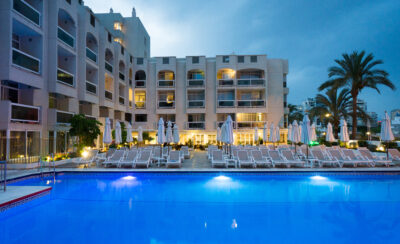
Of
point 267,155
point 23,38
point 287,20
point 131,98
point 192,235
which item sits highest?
point 287,20

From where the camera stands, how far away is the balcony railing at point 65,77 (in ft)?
45.1

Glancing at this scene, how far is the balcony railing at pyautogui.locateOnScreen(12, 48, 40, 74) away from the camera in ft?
35.3

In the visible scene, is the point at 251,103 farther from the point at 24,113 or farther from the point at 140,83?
the point at 24,113

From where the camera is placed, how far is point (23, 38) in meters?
12.6

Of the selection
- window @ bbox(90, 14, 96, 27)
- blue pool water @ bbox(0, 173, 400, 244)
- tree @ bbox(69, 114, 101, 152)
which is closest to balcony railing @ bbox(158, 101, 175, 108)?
window @ bbox(90, 14, 96, 27)

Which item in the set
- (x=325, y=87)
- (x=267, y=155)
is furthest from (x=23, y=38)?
(x=325, y=87)

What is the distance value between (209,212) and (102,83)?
16579 mm

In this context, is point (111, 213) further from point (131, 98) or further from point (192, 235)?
point (131, 98)

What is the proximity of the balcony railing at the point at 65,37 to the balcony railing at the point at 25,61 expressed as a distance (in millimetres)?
2456

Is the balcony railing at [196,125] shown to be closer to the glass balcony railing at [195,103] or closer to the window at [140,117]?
the glass balcony railing at [195,103]

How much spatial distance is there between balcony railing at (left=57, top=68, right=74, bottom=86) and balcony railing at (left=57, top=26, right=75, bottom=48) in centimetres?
200

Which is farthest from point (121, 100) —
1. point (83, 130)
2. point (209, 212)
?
point (209, 212)

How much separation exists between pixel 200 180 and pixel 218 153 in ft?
7.61

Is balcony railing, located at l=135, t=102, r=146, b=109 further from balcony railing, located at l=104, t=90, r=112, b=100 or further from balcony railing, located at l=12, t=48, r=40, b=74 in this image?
balcony railing, located at l=12, t=48, r=40, b=74
